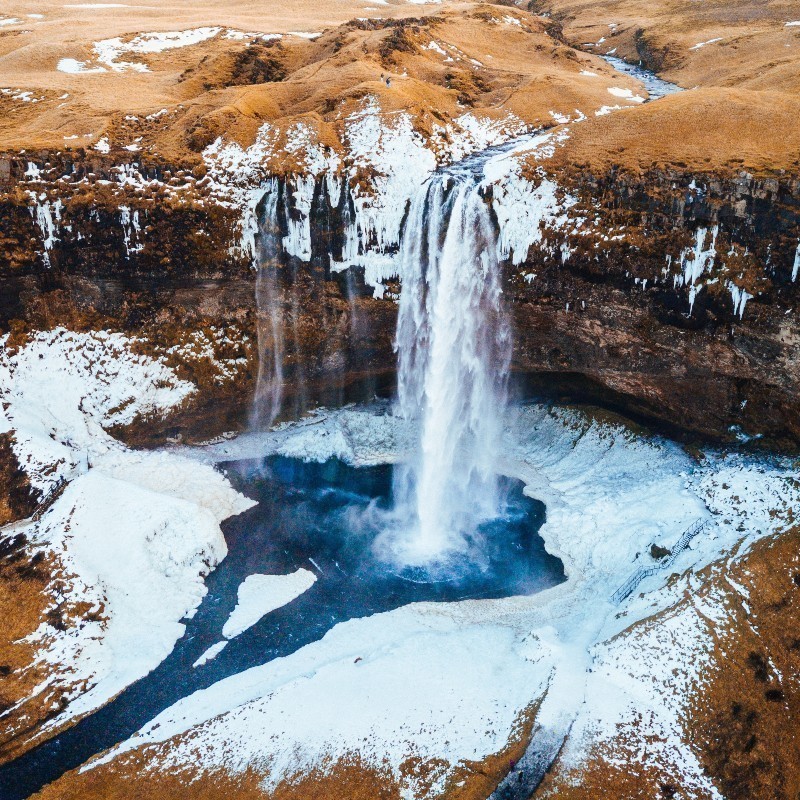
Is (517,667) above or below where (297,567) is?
above

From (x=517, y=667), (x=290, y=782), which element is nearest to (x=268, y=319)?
(x=517, y=667)

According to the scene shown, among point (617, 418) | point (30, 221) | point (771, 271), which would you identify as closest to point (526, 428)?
point (617, 418)

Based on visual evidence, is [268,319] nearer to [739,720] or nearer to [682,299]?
[682,299]

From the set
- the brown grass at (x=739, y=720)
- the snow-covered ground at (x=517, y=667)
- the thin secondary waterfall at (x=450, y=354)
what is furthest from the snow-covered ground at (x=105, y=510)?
the brown grass at (x=739, y=720)

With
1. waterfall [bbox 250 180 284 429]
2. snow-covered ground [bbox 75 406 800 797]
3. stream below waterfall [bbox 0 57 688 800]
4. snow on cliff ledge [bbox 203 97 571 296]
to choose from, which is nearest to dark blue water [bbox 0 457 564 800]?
stream below waterfall [bbox 0 57 688 800]

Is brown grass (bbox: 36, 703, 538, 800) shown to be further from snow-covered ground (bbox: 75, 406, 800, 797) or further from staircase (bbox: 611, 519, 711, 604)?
staircase (bbox: 611, 519, 711, 604)

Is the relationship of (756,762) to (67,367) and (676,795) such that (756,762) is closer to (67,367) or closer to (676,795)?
(676,795)
